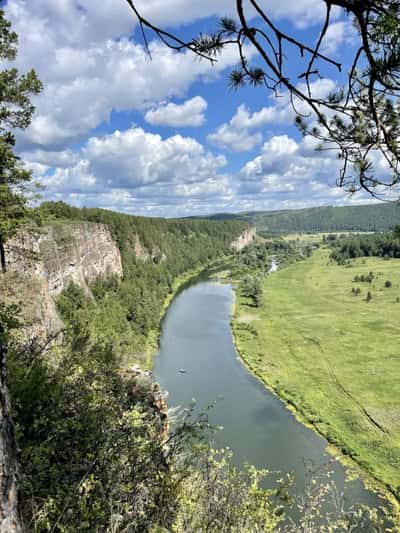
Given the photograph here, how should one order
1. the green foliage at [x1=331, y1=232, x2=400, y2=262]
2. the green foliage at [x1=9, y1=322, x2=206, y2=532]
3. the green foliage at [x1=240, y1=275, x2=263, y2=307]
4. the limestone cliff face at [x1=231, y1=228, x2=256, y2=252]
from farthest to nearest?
the limestone cliff face at [x1=231, y1=228, x2=256, y2=252] → the green foliage at [x1=331, y1=232, x2=400, y2=262] → the green foliage at [x1=240, y1=275, x2=263, y2=307] → the green foliage at [x1=9, y1=322, x2=206, y2=532]

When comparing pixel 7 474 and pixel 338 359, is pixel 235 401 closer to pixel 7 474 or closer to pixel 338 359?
pixel 338 359

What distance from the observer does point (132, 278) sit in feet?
179

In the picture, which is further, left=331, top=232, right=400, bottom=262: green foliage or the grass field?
left=331, top=232, right=400, bottom=262: green foliage

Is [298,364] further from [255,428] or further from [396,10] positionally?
[396,10]

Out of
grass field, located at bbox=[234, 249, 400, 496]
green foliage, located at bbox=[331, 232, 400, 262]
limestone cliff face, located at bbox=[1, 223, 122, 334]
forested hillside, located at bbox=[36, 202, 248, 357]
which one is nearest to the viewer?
limestone cliff face, located at bbox=[1, 223, 122, 334]

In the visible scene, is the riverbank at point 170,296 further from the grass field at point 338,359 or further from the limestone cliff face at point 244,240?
the limestone cliff face at point 244,240

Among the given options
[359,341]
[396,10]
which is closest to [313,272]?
[359,341]

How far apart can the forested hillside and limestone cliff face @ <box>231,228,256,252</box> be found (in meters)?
15.1

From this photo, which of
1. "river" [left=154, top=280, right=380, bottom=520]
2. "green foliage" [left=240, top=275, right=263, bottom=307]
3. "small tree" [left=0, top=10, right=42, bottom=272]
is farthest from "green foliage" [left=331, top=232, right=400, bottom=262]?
"small tree" [left=0, top=10, right=42, bottom=272]

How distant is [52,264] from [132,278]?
80.1ft

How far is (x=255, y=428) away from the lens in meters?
21.4

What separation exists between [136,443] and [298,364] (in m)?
27.2

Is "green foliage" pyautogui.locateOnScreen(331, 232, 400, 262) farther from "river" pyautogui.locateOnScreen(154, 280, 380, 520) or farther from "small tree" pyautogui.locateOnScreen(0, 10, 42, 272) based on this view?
A: "small tree" pyautogui.locateOnScreen(0, 10, 42, 272)

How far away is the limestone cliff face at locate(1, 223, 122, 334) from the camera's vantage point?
56.6 ft
